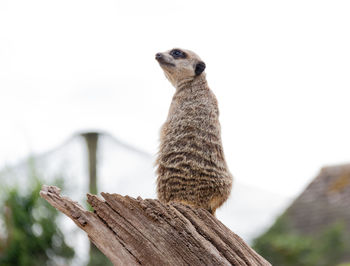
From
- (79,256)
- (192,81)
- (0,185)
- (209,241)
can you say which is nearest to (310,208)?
(79,256)

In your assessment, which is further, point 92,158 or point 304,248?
point 92,158

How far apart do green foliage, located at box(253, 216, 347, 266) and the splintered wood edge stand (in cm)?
330

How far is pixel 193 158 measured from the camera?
5.97 ft

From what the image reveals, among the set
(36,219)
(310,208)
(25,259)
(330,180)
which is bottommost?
(25,259)

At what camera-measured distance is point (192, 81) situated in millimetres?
2109

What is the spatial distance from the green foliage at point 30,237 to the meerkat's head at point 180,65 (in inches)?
112

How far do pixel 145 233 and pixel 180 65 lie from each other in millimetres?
841

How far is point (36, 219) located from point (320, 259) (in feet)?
8.71

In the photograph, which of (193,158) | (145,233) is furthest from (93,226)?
(193,158)

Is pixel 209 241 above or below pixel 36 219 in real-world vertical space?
above

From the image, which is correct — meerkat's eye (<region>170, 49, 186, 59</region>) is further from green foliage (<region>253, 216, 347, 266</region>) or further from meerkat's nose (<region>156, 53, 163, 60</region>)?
green foliage (<region>253, 216, 347, 266</region>)

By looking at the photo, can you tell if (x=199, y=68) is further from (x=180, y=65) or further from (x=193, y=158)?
(x=193, y=158)


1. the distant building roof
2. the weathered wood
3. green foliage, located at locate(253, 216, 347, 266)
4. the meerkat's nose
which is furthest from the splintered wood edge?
the distant building roof

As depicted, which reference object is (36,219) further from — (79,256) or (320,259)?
(320,259)
